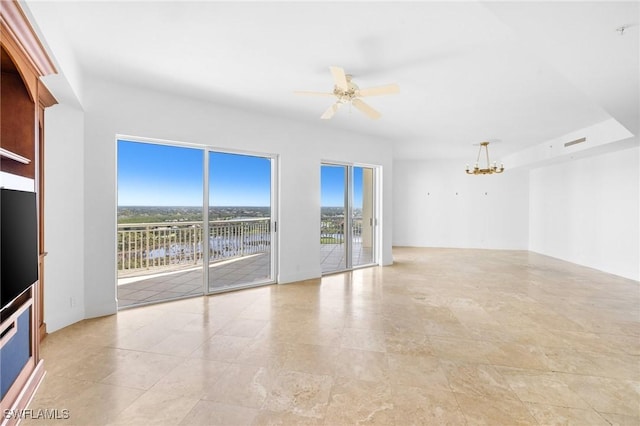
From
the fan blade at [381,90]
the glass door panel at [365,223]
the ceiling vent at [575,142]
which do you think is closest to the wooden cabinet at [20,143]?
the fan blade at [381,90]

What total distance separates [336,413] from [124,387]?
157cm

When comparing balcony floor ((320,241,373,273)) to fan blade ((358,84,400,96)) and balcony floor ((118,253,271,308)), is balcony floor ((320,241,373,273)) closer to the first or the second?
balcony floor ((118,253,271,308))

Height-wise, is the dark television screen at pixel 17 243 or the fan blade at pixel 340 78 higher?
the fan blade at pixel 340 78

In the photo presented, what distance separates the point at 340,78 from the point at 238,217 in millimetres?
3353

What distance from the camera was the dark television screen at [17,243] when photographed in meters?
1.70

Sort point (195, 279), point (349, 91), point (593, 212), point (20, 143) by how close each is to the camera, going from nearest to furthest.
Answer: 1. point (20, 143)
2. point (349, 91)
3. point (195, 279)
4. point (593, 212)

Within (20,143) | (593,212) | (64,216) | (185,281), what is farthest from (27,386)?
(593,212)

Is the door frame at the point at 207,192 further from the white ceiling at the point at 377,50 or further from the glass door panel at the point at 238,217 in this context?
the white ceiling at the point at 377,50

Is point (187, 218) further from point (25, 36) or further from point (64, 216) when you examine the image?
point (25, 36)

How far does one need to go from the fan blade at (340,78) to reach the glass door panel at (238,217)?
7.76 feet

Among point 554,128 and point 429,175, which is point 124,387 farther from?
point 429,175

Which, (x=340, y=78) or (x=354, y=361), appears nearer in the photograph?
(x=354, y=361)

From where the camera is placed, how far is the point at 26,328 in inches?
84.4

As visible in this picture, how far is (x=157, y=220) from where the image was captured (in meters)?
4.93
